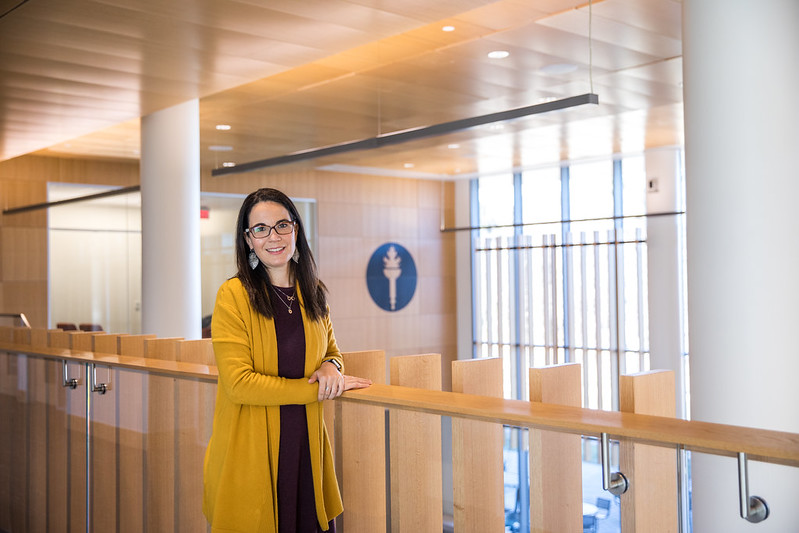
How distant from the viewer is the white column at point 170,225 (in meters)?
6.37

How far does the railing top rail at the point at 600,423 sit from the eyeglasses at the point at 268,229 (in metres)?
0.52

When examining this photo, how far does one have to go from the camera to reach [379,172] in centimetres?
1171

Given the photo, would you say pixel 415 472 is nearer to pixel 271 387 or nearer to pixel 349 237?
pixel 271 387

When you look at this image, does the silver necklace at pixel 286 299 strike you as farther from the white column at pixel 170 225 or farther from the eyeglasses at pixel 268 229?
the white column at pixel 170 225

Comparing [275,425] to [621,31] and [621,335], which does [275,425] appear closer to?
[621,31]

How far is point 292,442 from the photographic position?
235 centimetres

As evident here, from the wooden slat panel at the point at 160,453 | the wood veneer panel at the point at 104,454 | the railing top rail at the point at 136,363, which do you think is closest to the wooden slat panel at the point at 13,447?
the railing top rail at the point at 136,363

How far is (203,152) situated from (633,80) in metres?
4.57

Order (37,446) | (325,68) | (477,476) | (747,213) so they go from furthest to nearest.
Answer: (325,68), (37,446), (747,213), (477,476)

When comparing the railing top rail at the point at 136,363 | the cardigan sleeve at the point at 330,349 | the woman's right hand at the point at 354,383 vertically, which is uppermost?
the cardigan sleeve at the point at 330,349

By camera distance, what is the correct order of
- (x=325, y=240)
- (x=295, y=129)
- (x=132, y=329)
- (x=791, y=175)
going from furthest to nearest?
(x=325, y=240), (x=132, y=329), (x=295, y=129), (x=791, y=175)

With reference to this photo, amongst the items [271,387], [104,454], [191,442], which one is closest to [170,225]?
[104,454]

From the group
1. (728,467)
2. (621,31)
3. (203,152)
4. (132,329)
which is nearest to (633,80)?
(621,31)

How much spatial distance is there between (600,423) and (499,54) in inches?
165
